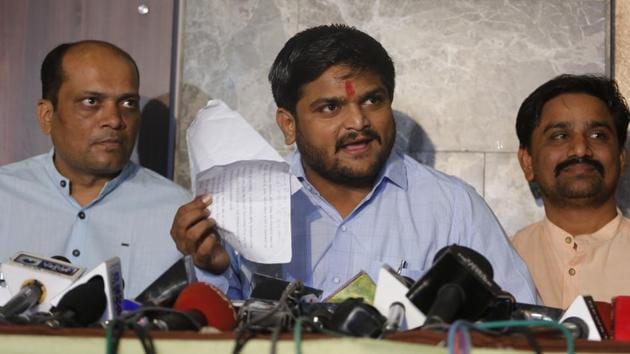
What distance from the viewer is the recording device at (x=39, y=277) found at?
2.12m

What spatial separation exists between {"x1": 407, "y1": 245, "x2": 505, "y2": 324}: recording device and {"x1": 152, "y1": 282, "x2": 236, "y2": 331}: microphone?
0.35m

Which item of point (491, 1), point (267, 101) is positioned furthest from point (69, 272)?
point (491, 1)

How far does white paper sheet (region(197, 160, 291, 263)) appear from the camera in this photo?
8.50 ft

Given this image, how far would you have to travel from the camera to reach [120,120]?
3.34 meters

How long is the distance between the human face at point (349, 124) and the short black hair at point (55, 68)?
0.76 metres

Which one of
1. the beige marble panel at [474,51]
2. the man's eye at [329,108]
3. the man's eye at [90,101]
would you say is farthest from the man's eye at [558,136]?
the man's eye at [90,101]

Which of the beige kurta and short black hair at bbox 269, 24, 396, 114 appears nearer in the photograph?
short black hair at bbox 269, 24, 396, 114

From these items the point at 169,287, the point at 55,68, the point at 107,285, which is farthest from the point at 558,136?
the point at 107,285

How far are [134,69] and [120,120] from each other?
21 cm

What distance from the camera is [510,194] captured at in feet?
12.3

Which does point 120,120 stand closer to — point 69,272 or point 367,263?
point 367,263

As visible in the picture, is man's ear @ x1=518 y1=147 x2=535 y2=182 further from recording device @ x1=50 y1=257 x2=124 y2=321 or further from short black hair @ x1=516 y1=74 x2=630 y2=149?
recording device @ x1=50 y1=257 x2=124 y2=321

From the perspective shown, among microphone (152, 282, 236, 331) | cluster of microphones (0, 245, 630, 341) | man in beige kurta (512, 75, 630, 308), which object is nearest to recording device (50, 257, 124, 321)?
cluster of microphones (0, 245, 630, 341)

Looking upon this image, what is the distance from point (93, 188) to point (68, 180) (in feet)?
0.27
